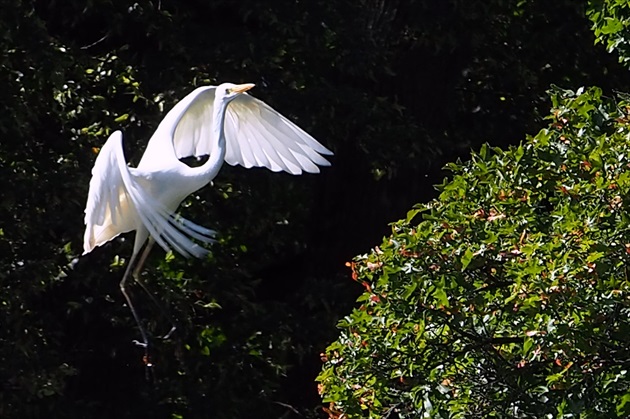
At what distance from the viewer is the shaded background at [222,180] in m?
5.98

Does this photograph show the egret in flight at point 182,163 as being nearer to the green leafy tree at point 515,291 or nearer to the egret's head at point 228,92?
the egret's head at point 228,92

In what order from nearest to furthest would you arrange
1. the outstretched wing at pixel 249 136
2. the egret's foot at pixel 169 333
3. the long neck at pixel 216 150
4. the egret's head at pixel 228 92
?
the long neck at pixel 216 150 → the egret's head at pixel 228 92 → the outstretched wing at pixel 249 136 → the egret's foot at pixel 169 333

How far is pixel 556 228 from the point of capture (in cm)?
360

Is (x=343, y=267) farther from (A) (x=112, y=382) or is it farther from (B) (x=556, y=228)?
(B) (x=556, y=228)

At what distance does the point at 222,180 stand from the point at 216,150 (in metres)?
1.18

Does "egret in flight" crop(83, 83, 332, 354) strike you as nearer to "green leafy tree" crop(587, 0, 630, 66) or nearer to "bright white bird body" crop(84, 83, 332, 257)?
"bright white bird body" crop(84, 83, 332, 257)

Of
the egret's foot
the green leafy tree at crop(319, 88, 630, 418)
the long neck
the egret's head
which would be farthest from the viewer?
the egret's foot

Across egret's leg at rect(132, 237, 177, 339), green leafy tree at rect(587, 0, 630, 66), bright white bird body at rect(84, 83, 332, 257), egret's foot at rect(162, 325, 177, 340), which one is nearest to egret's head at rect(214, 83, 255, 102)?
bright white bird body at rect(84, 83, 332, 257)

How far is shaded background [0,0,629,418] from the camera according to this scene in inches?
235

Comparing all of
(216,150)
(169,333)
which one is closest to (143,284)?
(169,333)

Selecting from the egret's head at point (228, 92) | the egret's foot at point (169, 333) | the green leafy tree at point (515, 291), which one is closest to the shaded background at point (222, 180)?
→ the egret's foot at point (169, 333)

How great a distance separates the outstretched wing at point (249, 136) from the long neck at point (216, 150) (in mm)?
191

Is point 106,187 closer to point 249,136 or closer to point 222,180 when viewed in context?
point 249,136

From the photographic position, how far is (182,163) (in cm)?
549
